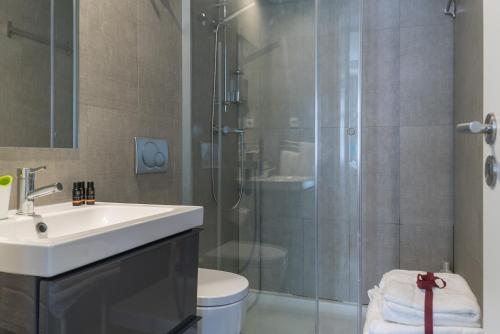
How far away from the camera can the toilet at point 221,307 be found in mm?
1636

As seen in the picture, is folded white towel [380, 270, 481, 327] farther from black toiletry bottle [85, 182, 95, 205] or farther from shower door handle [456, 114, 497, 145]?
black toiletry bottle [85, 182, 95, 205]

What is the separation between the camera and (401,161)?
2533mm

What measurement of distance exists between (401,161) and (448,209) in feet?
1.40

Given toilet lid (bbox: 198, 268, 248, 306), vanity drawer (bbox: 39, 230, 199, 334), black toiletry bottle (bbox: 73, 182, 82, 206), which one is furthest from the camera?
toilet lid (bbox: 198, 268, 248, 306)

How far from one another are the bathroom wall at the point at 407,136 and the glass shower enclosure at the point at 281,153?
0.33 metres

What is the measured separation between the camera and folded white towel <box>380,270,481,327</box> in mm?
1271

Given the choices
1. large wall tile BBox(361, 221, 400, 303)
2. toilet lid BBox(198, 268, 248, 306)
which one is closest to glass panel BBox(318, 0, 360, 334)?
large wall tile BBox(361, 221, 400, 303)

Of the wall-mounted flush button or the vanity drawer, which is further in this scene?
the wall-mounted flush button

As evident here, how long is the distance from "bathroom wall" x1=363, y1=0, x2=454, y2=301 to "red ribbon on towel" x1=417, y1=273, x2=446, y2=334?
1.00m

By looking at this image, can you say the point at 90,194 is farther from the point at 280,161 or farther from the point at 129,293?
the point at 280,161

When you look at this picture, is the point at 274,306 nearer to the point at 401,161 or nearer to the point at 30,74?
the point at 401,161

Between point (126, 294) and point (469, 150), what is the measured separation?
1700 mm

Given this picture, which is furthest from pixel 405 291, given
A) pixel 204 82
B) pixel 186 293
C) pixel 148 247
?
pixel 204 82

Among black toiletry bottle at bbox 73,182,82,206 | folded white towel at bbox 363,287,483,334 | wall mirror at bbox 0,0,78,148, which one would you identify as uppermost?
wall mirror at bbox 0,0,78,148
